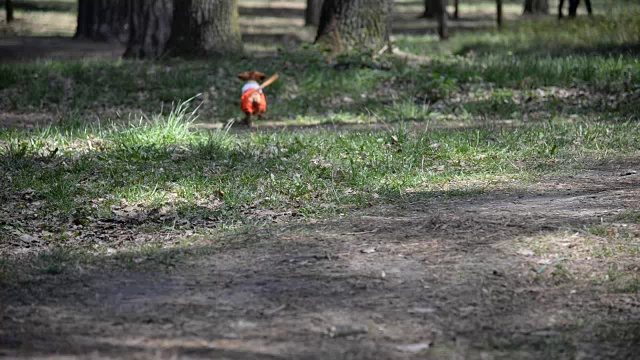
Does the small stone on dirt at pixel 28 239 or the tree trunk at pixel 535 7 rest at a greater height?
the tree trunk at pixel 535 7

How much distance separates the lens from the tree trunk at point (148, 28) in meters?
13.9

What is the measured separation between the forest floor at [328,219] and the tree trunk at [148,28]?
264 centimetres

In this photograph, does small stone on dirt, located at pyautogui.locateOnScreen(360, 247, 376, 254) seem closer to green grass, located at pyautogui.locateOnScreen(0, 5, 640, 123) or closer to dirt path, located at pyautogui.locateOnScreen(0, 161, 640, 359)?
dirt path, located at pyautogui.locateOnScreen(0, 161, 640, 359)

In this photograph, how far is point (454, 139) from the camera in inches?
311

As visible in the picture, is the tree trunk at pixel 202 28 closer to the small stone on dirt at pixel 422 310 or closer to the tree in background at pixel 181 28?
the tree in background at pixel 181 28

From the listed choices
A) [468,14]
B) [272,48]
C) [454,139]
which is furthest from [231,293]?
[468,14]

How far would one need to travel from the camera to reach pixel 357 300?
398 cm

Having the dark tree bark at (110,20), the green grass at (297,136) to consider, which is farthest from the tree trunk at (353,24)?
the dark tree bark at (110,20)

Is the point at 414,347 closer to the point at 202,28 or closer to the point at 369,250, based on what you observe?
the point at 369,250

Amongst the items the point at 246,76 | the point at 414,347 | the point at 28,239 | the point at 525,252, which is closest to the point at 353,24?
the point at 246,76

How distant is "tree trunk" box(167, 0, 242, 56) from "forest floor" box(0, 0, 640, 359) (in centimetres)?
147

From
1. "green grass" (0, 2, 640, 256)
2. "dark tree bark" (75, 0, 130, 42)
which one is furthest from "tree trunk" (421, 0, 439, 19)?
"green grass" (0, 2, 640, 256)

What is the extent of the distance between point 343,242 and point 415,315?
121 centimetres

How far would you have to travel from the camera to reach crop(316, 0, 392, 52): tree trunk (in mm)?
13336
